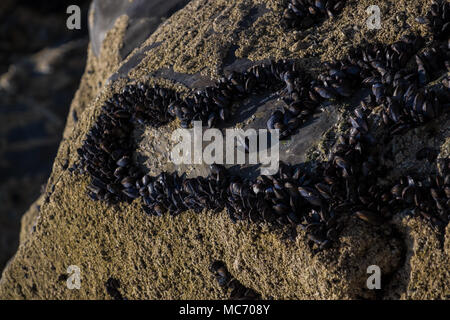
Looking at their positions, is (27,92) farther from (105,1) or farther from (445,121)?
(445,121)

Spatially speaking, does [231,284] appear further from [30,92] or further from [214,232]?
[30,92]

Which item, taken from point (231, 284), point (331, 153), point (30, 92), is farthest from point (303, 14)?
point (30, 92)

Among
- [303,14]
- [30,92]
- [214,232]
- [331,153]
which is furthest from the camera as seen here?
[30,92]

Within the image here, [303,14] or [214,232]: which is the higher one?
[303,14]

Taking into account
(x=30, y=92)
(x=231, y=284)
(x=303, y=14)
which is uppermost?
(x=30, y=92)

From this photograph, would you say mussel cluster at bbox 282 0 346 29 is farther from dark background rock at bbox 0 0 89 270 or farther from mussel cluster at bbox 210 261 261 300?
dark background rock at bbox 0 0 89 270

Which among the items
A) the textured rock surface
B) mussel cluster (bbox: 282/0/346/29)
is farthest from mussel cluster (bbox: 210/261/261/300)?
mussel cluster (bbox: 282/0/346/29)
